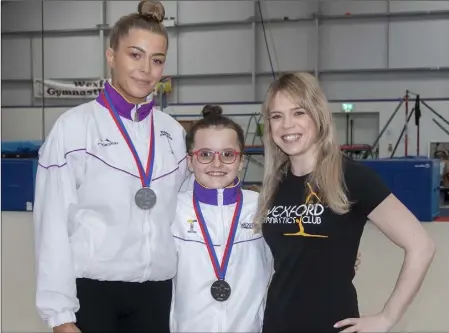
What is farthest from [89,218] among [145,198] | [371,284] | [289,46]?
[289,46]

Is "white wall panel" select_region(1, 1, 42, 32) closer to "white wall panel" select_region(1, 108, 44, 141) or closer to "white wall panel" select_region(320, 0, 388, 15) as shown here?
"white wall panel" select_region(1, 108, 44, 141)

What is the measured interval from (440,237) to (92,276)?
3.69 metres

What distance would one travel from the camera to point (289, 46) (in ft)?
35.9

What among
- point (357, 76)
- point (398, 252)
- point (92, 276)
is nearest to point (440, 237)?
point (398, 252)

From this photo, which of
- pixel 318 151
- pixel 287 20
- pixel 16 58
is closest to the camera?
pixel 318 151

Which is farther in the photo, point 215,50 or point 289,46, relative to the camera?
point 215,50

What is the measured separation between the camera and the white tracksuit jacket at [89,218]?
5.01ft

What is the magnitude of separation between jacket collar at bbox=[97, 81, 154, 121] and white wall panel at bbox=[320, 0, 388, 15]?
9.70 metres

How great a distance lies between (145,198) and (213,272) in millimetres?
299

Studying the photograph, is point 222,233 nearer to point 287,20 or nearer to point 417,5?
point 287,20

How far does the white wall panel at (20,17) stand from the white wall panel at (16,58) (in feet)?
1.08

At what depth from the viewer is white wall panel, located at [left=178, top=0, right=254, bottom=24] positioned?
1112 centimetres

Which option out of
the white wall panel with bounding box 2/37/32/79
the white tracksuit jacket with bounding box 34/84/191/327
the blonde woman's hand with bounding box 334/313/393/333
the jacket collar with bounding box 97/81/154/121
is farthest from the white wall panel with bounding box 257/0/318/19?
the blonde woman's hand with bounding box 334/313/393/333

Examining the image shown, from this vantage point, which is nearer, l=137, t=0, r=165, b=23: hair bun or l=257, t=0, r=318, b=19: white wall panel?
l=137, t=0, r=165, b=23: hair bun
